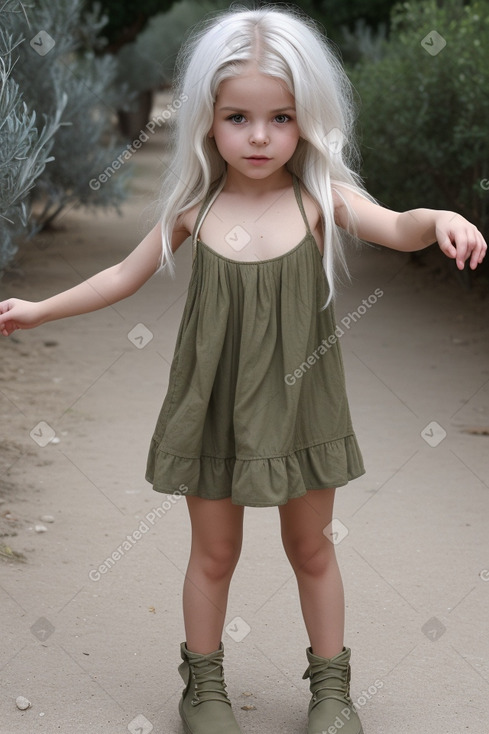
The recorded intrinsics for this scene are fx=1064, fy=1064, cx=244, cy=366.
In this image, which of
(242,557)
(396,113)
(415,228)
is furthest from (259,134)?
(396,113)

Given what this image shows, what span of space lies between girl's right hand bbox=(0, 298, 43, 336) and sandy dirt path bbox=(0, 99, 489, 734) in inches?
39.0

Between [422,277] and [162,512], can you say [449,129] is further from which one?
[162,512]

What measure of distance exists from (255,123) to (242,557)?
5.83 ft

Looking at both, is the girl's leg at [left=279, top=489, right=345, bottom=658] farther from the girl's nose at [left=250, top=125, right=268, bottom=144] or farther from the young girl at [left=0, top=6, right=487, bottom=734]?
the girl's nose at [left=250, top=125, right=268, bottom=144]

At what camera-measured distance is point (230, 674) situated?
115 inches

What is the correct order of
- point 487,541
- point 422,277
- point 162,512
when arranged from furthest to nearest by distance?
point 422,277
point 162,512
point 487,541

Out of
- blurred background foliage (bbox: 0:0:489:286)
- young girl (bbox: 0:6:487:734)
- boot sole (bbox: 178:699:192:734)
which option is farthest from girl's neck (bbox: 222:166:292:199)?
blurred background foliage (bbox: 0:0:489:286)

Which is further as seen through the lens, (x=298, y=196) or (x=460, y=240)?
(x=298, y=196)

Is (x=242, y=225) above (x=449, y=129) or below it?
above

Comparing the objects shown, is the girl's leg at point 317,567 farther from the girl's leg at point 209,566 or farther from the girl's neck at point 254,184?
the girl's neck at point 254,184

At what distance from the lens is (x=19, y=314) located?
8.25ft

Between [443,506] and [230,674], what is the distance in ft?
4.73

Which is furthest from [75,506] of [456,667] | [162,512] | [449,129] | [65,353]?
[449,129]

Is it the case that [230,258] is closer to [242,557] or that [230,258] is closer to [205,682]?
[205,682]
